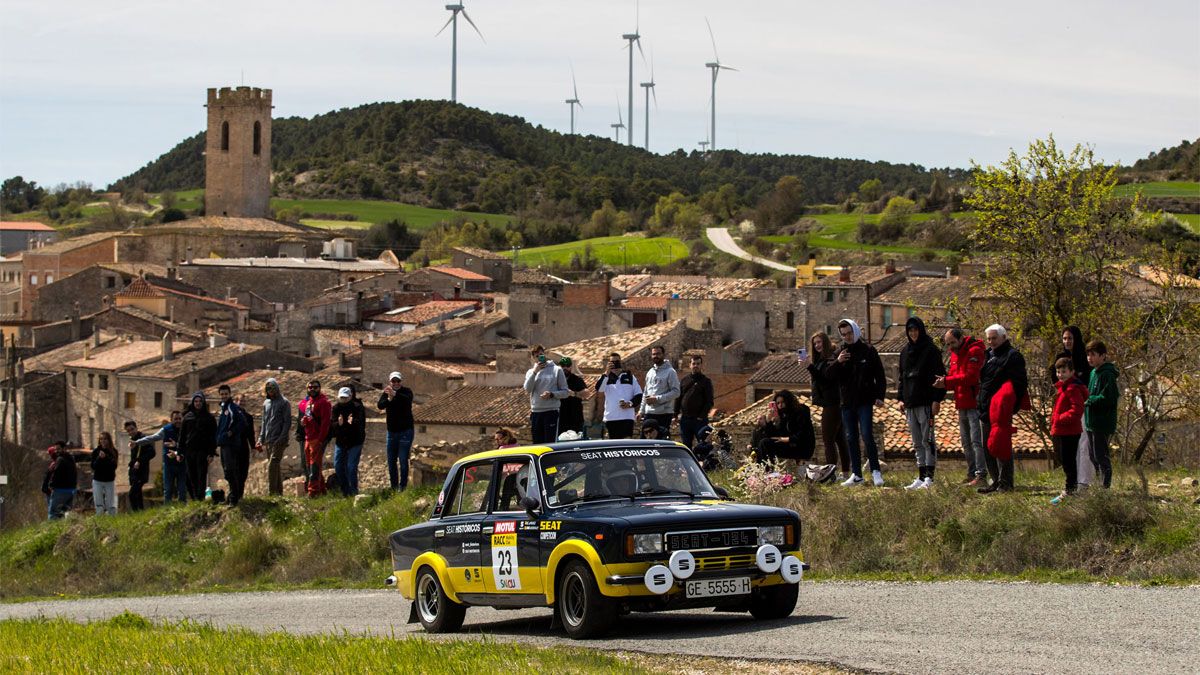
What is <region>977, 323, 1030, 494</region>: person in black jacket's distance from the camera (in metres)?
16.7

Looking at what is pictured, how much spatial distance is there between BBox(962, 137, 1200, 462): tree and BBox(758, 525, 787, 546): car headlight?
552 inches

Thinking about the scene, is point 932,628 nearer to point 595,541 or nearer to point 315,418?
point 595,541

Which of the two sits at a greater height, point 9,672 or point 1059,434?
point 1059,434

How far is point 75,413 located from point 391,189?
428 ft

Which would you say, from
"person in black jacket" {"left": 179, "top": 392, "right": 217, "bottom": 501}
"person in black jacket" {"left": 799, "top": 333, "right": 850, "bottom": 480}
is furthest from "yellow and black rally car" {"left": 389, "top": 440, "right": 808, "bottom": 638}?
"person in black jacket" {"left": 179, "top": 392, "right": 217, "bottom": 501}

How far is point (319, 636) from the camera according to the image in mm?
12922

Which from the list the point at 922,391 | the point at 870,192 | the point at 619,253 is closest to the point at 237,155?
the point at 619,253

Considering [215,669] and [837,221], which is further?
[837,221]

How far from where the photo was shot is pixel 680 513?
493 inches

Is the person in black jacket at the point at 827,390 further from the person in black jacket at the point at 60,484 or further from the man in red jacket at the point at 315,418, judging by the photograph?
the person in black jacket at the point at 60,484

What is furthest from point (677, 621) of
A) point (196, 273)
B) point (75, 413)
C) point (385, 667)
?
point (196, 273)

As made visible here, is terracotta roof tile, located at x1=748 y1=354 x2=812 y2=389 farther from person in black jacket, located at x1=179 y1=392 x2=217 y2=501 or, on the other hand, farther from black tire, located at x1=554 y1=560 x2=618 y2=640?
black tire, located at x1=554 y1=560 x2=618 y2=640

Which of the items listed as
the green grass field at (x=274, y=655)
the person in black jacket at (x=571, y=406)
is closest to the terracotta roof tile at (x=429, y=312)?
the person in black jacket at (x=571, y=406)

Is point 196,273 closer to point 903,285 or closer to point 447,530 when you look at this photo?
point 903,285
